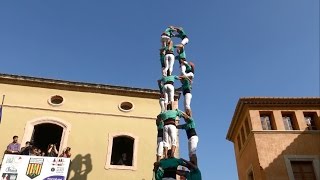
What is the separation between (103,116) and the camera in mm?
17828

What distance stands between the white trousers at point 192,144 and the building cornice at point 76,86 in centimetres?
873

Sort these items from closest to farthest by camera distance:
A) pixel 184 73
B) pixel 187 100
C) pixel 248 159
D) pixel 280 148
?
pixel 187 100
pixel 184 73
pixel 280 148
pixel 248 159

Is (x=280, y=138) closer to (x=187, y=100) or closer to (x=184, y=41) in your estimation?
(x=184, y=41)

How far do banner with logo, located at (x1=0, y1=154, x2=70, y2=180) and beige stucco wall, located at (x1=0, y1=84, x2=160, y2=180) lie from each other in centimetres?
153

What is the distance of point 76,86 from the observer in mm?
18562

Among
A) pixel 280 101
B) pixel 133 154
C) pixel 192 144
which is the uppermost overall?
pixel 280 101

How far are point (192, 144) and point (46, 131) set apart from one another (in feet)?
36.1

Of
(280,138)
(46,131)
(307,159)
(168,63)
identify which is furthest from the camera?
(280,138)

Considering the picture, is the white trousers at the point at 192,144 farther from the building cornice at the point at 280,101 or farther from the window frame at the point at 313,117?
the window frame at the point at 313,117

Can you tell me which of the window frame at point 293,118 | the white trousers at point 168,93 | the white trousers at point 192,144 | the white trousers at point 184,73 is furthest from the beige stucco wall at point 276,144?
the white trousers at point 192,144

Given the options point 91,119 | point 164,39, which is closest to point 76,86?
point 91,119

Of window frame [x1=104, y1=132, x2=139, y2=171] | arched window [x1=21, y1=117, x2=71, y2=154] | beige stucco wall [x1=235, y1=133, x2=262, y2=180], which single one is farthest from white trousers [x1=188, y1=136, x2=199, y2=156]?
beige stucco wall [x1=235, y1=133, x2=262, y2=180]

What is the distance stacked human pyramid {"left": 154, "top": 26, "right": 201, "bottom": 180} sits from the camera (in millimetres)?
9125

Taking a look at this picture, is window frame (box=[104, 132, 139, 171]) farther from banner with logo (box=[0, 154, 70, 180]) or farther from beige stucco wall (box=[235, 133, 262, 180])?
beige stucco wall (box=[235, 133, 262, 180])
